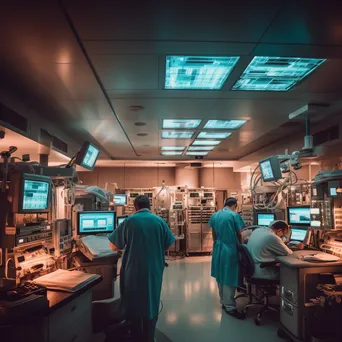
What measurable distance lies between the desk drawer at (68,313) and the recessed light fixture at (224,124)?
11.0 ft

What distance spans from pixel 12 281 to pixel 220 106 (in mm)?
3151

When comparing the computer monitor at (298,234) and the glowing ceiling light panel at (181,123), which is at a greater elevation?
the glowing ceiling light panel at (181,123)

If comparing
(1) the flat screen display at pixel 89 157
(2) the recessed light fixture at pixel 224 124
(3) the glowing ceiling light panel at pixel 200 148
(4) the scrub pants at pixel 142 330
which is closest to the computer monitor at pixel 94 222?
(1) the flat screen display at pixel 89 157

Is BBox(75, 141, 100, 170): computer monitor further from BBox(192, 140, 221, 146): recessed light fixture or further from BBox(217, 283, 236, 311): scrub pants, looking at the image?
BBox(192, 140, 221, 146): recessed light fixture

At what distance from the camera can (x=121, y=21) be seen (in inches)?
90.0

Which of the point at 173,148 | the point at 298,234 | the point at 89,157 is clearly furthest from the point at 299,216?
the point at 173,148

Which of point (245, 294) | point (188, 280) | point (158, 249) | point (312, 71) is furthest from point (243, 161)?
point (158, 249)

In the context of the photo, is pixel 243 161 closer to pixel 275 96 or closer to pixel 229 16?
pixel 275 96

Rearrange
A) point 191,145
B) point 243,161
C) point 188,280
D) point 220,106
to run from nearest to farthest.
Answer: point 220,106, point 188,280, point 191,145, point 243,161

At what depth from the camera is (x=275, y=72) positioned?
3279mm

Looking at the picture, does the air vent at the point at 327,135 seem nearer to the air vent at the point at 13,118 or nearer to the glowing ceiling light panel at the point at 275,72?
the glowing ceiling light panel at the point at 275,72

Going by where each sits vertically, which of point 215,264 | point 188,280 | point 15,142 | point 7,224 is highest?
point 15,142

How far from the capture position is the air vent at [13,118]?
3.78 m

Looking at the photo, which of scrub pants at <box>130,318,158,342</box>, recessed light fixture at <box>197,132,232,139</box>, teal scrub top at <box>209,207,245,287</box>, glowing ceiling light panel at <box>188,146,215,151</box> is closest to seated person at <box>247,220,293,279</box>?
teal scrub top at <box>209,207,245,287</box>
